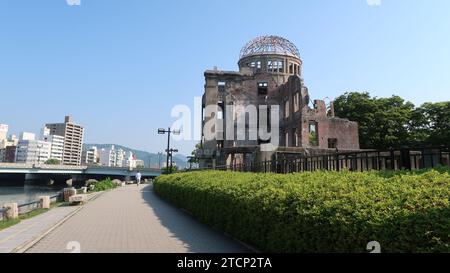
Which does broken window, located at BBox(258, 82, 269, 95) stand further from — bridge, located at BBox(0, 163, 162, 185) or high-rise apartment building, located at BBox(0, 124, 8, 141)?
high-rise apartment building, located at BBox(0, 124, 8, 141)

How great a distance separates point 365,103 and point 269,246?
47752mm

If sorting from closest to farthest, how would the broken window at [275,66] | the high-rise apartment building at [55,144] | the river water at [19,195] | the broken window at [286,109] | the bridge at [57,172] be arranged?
the river water at [19,195] → the broken window at [286,109] → the broken window at [275,66] → the bridge at [57,172] → the high-rise apartment building at [55,144]

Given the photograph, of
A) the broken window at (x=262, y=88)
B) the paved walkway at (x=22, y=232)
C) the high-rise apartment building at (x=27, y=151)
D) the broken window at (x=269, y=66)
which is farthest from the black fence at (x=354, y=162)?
the high-rise apartment building at (x=27, y=151)

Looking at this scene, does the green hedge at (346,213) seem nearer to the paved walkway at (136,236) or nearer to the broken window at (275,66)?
the paved walkway at (136,236)

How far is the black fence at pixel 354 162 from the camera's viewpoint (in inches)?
326

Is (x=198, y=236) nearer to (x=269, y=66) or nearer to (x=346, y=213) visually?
(x=346, y=213)

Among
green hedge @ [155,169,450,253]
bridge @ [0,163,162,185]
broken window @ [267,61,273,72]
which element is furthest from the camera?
bridge @ [0,163,162,185]

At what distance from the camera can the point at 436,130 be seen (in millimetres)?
44562

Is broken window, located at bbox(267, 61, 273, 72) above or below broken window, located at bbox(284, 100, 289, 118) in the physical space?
above

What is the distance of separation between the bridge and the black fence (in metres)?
59.4

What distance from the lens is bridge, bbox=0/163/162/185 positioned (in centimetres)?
6475

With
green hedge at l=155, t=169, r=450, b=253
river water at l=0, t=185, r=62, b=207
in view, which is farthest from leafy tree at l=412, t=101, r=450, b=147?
river water at l=0, t=185, r=62, b=207

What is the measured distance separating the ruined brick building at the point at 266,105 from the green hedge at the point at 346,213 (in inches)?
1318
